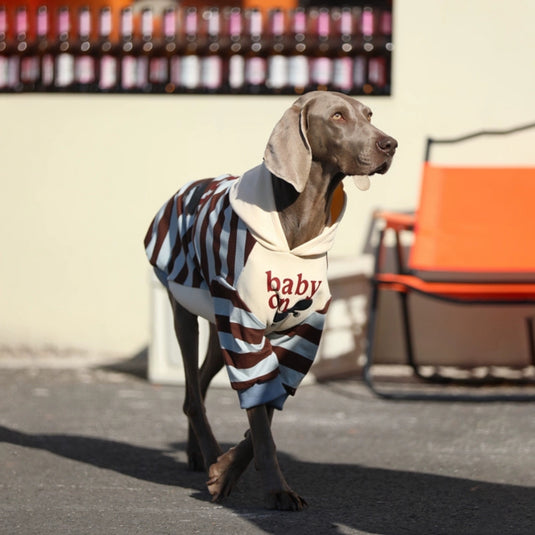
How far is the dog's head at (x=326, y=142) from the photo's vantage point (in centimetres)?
446

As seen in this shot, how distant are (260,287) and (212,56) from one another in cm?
386

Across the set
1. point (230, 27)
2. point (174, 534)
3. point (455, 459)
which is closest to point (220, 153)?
point (230, 27)

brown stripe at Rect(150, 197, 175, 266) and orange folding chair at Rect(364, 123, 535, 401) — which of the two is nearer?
brown stripe at Rect(150, 197, 175, 266)

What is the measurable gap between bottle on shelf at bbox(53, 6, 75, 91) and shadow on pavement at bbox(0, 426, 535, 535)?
3.00 metres

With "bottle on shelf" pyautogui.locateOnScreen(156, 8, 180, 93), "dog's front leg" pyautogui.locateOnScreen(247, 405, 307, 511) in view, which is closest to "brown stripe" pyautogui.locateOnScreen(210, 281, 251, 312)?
"dog's front leg" pyautogui.locateOnScreen(247, 405, 307, 511)

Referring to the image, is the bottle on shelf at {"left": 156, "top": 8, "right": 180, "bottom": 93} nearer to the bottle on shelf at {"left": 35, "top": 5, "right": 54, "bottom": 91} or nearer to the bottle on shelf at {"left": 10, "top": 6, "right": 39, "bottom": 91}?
the bottle on shelf at {"left": 35, "top": 5, "right": 54, "bottom": 91}

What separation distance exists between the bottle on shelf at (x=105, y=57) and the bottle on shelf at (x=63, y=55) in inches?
6.5

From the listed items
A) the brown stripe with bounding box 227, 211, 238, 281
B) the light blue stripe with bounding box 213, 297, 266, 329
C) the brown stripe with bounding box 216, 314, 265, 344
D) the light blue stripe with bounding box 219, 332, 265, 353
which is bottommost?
the light blue stripe with bounding box 219, 332, 265, 353

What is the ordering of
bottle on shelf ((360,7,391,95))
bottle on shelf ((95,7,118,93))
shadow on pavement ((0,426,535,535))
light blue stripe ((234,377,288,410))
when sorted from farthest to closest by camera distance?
bottle on shelf ((95,7,118,93))
bottle on shelf ((360,7,391,95))
light blue stripe ((234,377,288,410))
shadow on pavement ((0,426,535,535))

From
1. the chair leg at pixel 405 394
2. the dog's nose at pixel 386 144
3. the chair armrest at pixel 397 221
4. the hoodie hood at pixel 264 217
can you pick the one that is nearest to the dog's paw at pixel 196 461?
the hoodie hood at pixel 264 217

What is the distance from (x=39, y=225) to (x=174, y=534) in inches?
169

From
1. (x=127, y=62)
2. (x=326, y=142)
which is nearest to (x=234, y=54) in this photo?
(x=127, y=62)

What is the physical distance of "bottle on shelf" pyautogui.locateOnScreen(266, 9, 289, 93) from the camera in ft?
26.1

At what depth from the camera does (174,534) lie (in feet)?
13.4
